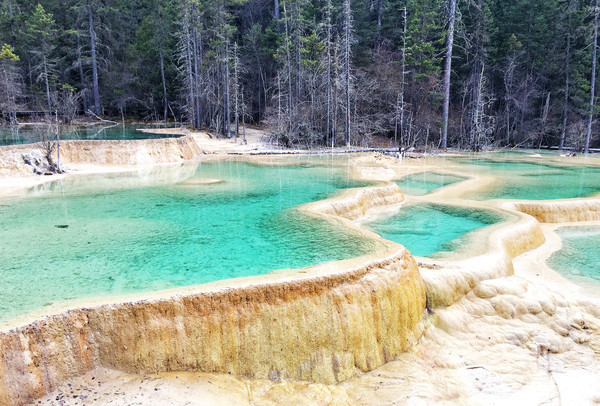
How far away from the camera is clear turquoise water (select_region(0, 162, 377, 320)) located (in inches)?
217

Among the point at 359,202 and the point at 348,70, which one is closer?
the point at 359,202

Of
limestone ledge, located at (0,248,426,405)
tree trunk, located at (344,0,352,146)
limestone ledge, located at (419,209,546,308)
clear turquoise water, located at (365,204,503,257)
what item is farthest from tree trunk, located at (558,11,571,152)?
limestone ledge, located at (0,248,426,405)

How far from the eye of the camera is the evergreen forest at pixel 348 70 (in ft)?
84.1

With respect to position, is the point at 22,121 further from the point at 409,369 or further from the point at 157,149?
the point at 409,369

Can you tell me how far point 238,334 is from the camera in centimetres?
505

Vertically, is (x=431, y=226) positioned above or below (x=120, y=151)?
below

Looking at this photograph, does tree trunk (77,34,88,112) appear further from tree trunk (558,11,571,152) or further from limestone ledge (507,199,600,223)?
tree trunk (558,11,571,152)

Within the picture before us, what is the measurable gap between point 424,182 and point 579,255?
275 inches

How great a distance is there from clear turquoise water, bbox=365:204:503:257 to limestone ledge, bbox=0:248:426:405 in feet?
8.40

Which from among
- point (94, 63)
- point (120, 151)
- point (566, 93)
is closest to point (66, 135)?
point (120, 151)

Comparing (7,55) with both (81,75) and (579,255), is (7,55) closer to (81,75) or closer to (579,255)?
(81,75)

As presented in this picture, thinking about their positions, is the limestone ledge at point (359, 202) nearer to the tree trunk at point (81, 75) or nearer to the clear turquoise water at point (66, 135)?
the clear turquoise water at point (66, 135)

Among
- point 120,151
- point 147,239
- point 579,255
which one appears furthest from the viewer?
point 120,151

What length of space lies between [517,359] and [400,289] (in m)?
1.81
